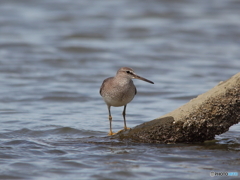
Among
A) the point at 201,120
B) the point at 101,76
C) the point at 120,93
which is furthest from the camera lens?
the point at 101,76

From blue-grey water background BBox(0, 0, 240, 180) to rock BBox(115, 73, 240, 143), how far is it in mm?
162

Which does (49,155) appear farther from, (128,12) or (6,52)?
(128,12)

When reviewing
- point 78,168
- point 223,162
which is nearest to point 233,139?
point 223,162

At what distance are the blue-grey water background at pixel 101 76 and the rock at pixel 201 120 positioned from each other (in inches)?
6.4

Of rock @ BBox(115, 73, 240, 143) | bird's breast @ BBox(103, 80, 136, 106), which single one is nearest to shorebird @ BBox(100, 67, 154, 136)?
bird's breast @ BBox(103, 80, 136, 106)

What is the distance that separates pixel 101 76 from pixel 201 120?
7430mm

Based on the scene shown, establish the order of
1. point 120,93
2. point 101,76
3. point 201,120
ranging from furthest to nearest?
point 101,76 < point 120,93 < point 201,120

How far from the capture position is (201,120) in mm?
6602

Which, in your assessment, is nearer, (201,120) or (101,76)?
(201,120)

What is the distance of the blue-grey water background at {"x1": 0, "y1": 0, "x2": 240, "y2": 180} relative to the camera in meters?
6.38

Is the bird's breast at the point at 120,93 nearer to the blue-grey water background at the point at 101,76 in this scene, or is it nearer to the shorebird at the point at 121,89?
the shorebird at the point at 121,89

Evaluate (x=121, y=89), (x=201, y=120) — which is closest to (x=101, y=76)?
(x=121, y=89)

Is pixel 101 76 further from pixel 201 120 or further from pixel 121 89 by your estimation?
pixel 201 120

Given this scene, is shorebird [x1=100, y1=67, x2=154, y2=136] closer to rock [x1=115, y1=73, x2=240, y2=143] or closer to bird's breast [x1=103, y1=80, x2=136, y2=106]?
bird's breast [x1=103, y1=80, x2=136, y2=106]
